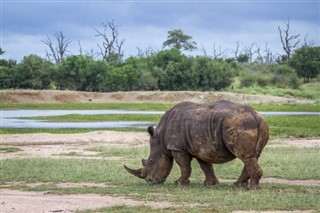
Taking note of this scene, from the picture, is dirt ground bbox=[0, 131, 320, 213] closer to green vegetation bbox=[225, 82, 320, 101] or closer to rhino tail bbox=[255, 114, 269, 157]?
rhino tail bbox=[255, 114, 269, 157]

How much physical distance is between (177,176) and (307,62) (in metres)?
70.4

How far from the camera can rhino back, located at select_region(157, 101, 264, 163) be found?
506 inches

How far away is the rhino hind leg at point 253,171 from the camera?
1284 centimetres

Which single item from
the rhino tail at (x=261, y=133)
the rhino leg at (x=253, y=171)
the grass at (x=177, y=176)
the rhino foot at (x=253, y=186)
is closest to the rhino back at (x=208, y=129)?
the rhino tail at (x=261, y=133)

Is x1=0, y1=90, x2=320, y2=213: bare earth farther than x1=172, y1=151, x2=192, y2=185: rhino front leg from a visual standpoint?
No

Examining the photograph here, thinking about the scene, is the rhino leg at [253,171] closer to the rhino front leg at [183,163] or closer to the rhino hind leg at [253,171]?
the rhino hind leg at [253,171]

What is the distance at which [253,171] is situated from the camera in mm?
12898

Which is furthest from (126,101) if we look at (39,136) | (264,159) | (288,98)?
(264,159)

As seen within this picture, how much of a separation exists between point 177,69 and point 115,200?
64.4 metres

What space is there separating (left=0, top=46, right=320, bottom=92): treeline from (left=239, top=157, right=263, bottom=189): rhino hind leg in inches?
2470

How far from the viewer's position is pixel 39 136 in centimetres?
2898

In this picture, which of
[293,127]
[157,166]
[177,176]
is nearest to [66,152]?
[177,176]

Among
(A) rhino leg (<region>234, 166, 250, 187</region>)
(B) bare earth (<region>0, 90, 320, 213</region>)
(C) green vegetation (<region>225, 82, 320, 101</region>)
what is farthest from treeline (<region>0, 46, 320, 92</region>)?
(A) rhino leg (<region>234, 166, 250, 187</region>)

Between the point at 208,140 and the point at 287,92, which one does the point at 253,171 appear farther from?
the point at 287,92
